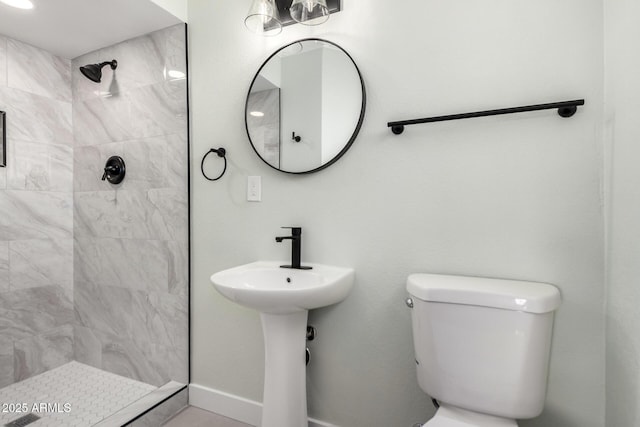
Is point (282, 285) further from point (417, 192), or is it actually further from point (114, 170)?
point (114, 170)

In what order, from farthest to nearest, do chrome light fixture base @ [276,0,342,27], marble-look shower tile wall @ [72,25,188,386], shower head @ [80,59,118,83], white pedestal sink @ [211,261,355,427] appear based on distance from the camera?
shower head @ [80,59,118,83], marble-look shower tile wall @ [72,25,188,386], chrome light fixture base @ [276,0,342,27], white pedestal sink @ [211,261,355,427]

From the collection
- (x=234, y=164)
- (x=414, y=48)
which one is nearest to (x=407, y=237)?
(x=414, y=48)

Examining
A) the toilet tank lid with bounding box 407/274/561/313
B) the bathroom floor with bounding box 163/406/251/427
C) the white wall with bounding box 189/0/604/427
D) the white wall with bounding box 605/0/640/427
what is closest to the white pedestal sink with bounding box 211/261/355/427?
the white wall with bounding box 189/0/604/427

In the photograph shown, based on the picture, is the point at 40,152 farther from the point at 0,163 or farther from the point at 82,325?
the point at 82,325

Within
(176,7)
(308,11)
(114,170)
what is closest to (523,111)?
(308,11)

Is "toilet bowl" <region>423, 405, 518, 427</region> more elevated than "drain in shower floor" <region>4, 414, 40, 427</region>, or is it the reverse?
"toilet bowl" <region>423, 405, 518, 427</region>

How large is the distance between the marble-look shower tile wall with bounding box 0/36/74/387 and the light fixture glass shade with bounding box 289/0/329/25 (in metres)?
1.73

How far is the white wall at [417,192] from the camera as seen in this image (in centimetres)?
112

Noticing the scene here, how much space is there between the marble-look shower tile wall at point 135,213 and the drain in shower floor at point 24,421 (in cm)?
45

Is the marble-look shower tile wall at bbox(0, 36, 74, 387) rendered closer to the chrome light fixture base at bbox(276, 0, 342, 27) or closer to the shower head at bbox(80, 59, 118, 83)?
the shower head at bbox(80, 59, 118, 83)

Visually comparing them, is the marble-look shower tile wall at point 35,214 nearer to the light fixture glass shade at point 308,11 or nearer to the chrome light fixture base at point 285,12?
the chrome light fixture base at point 285,12

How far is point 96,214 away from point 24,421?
3.70ft

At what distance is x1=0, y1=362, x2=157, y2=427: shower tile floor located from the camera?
5.30 ft

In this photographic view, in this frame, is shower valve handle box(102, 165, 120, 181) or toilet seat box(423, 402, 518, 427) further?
shower valve handle box(102, 165, 120, 181)
